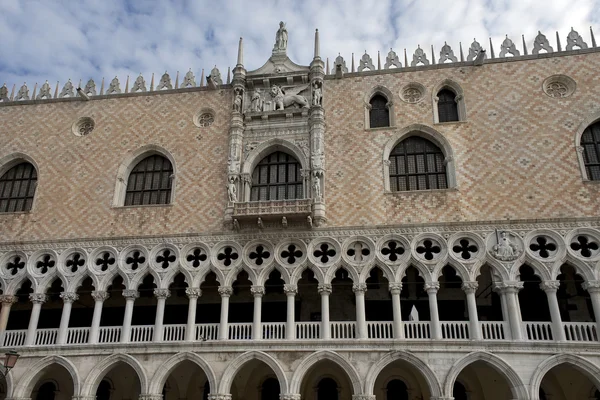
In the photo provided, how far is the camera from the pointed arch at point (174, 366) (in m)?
14.6

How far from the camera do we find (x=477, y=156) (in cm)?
1609

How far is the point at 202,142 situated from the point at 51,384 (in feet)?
31.6

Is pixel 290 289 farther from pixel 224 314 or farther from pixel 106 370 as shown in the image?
pixel 106 370

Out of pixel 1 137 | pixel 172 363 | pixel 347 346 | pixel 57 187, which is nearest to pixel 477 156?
pixel 347 346

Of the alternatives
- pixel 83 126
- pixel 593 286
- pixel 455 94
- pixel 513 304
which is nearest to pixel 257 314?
pixel 513 304

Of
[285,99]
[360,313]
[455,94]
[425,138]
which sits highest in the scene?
[285,99]

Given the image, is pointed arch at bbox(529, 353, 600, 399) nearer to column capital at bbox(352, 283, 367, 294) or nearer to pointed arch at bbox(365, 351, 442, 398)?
pointed arch at bbox(365, 351, 442, 398)

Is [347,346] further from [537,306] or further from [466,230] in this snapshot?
[537,306]

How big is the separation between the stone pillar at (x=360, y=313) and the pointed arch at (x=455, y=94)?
20.2ft

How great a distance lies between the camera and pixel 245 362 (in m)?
14.7

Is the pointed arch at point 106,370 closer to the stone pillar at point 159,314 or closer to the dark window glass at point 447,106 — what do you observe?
the stone pillar at point 159,314

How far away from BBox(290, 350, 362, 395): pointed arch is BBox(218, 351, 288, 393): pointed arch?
29 cm

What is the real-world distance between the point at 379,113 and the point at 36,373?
1385 centimetres

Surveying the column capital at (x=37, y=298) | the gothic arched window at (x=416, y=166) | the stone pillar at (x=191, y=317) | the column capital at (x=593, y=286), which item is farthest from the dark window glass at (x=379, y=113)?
the column capital at (x=37, y=298)
